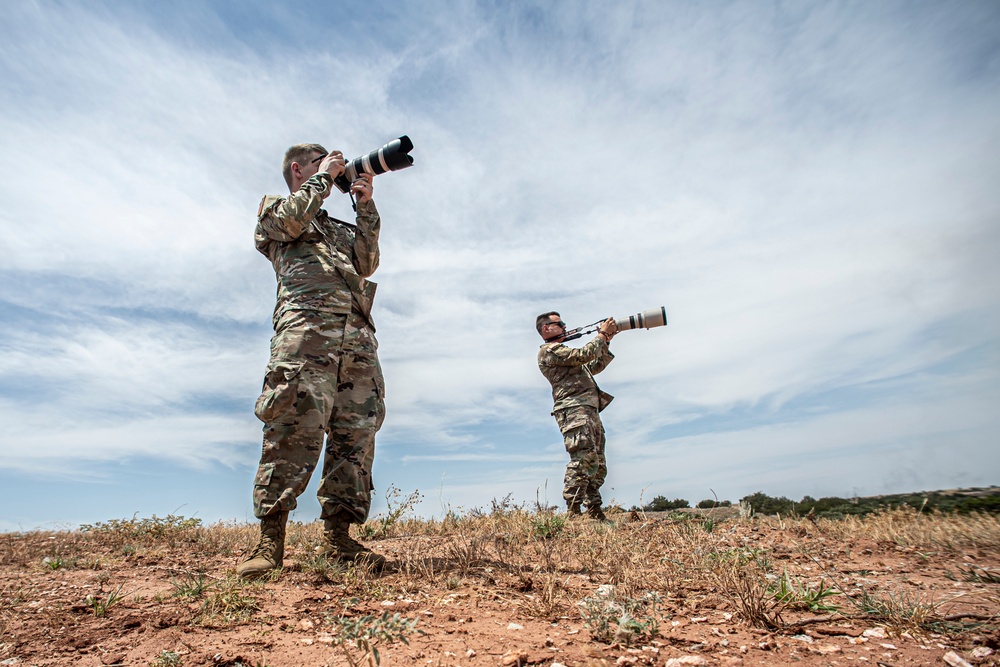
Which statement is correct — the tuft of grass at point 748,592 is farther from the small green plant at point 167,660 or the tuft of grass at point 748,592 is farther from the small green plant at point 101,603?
the small green plant at point 101,603

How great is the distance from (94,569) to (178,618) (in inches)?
75.4

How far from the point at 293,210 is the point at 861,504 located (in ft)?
24.3

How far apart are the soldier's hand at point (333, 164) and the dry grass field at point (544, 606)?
256 centimetres

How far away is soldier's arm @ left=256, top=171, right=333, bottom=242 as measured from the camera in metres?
3.55

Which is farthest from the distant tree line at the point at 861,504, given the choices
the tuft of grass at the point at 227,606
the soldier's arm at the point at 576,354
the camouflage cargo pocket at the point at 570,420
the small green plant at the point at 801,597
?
the tuft of grass at the point at 227,606

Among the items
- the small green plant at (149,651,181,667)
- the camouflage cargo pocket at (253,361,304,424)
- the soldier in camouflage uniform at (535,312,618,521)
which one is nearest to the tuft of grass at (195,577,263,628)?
the small green plant at (149,651,181,667)

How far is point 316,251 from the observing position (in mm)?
3807

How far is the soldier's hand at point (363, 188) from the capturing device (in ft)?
13.3

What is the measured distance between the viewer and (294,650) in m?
2.10

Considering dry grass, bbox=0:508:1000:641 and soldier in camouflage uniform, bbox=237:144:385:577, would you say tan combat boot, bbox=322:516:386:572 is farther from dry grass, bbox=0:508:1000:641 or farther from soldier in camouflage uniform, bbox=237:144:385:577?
dry grass, bbox=0:508:1000:641

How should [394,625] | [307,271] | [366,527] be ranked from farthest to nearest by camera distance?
[366,527] → [307,271] → [394,625]

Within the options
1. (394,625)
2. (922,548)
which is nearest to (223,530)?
(394,625)

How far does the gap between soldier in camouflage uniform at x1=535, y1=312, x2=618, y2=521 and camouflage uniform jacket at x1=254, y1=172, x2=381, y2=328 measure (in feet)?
11.1

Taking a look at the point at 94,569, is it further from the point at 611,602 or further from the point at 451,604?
the point at 611,602
